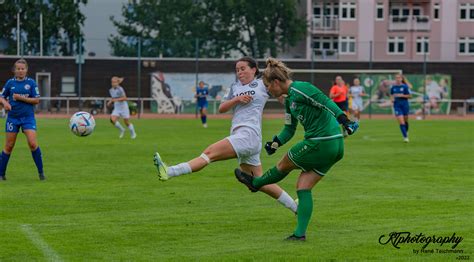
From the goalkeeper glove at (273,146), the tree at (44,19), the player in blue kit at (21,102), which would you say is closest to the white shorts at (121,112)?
the player in blue kit at (21,102)

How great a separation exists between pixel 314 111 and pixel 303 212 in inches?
42.4

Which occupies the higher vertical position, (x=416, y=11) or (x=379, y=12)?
(x=416, y=11)

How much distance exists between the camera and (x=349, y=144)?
2745 cm

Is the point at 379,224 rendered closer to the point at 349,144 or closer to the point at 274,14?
the point at 349,144

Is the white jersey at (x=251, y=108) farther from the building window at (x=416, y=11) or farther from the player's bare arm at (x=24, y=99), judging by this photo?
the building window at (x=416, y=11)

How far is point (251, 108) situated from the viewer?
1124cm

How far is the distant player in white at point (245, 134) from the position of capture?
1095cm

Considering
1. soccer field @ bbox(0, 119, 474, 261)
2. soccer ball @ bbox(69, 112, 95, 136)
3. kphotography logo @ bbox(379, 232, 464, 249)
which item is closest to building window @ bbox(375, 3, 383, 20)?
soccer field @ bbox(0, 119, 474, 261)

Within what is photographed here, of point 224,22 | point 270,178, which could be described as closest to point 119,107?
point 270,178

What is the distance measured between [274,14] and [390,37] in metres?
10.2

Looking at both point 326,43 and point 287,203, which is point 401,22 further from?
point 287,203

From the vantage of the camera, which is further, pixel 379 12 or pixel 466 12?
pixel 379 12

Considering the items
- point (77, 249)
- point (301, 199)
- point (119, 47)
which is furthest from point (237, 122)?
point (119, 47)

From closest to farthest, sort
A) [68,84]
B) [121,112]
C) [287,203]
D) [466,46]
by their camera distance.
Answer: [287,203], [121,112], [68,84], [466,46]
